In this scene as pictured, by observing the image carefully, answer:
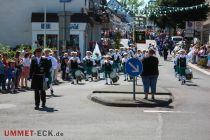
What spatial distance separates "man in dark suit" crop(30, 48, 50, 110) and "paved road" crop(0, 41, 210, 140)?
17.4 inches

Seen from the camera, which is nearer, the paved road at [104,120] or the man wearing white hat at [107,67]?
the paved road at [104,120]

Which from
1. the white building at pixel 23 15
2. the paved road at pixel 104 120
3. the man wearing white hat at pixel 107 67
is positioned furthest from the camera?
the white building at pixel 23 15

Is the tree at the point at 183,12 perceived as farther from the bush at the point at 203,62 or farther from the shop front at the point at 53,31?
the bush at the point at 203,62

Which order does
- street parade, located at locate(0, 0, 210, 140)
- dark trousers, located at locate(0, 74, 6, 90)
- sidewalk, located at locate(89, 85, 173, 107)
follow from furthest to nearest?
1. dark trousers, located at locate(0, 74, 6, 90)
2. sidewalk, located at locate(89, 85, 173, 107)
3. street parade, located at locate(0, 0, 210, 140)

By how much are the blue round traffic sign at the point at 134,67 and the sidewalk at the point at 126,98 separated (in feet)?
2.78

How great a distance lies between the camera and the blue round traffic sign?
18.4 meters

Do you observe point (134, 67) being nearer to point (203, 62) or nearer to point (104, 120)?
point (104, 120)

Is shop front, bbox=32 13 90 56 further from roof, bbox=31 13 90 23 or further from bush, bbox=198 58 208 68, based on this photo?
bush, bbox=198 58 208 68

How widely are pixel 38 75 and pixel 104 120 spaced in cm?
330

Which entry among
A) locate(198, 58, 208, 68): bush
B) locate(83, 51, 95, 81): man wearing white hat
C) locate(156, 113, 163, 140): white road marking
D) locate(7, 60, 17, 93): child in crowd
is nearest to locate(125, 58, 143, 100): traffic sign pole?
locate(156, 113, 163, 140): white road marking

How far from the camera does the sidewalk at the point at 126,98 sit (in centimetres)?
1741

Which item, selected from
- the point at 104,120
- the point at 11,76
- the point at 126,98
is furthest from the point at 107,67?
the point at 104,120

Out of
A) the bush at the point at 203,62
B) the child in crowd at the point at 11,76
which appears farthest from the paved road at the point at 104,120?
the bush at the point at 203,62

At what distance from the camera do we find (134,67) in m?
18.4
